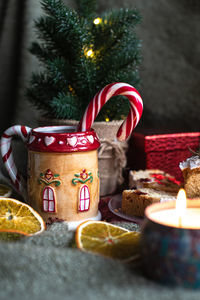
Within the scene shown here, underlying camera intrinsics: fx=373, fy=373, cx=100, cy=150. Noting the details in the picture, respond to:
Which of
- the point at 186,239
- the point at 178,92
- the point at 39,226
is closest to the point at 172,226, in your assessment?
the point at 186,239

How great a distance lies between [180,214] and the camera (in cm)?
54

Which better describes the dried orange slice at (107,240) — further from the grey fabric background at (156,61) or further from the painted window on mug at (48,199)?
the grey fabric background at (156,61)

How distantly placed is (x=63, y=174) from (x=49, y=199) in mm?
61

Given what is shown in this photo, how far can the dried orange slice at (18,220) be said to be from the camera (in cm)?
68

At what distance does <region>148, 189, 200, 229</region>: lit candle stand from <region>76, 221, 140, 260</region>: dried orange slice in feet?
0.26

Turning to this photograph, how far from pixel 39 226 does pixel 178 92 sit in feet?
2.88

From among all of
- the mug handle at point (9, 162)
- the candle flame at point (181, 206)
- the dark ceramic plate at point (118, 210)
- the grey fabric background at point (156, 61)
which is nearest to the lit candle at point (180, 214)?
the candle flame at point (181, 206)

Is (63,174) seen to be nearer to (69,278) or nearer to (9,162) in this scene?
(9,162)

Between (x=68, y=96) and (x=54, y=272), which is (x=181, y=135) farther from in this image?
(x=54, y=272)

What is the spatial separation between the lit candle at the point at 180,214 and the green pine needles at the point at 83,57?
47 centimetres

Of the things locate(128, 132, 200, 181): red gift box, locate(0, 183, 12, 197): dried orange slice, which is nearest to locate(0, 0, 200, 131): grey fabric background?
locate(128, 132, 200, 181): red gift box

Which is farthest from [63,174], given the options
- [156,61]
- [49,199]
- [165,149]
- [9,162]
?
[156,61]

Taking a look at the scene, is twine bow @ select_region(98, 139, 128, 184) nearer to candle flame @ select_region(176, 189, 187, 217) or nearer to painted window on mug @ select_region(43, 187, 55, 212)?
painted window on mug @ select_region(43, 187, 55, 212)

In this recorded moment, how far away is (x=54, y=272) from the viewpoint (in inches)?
20.4
